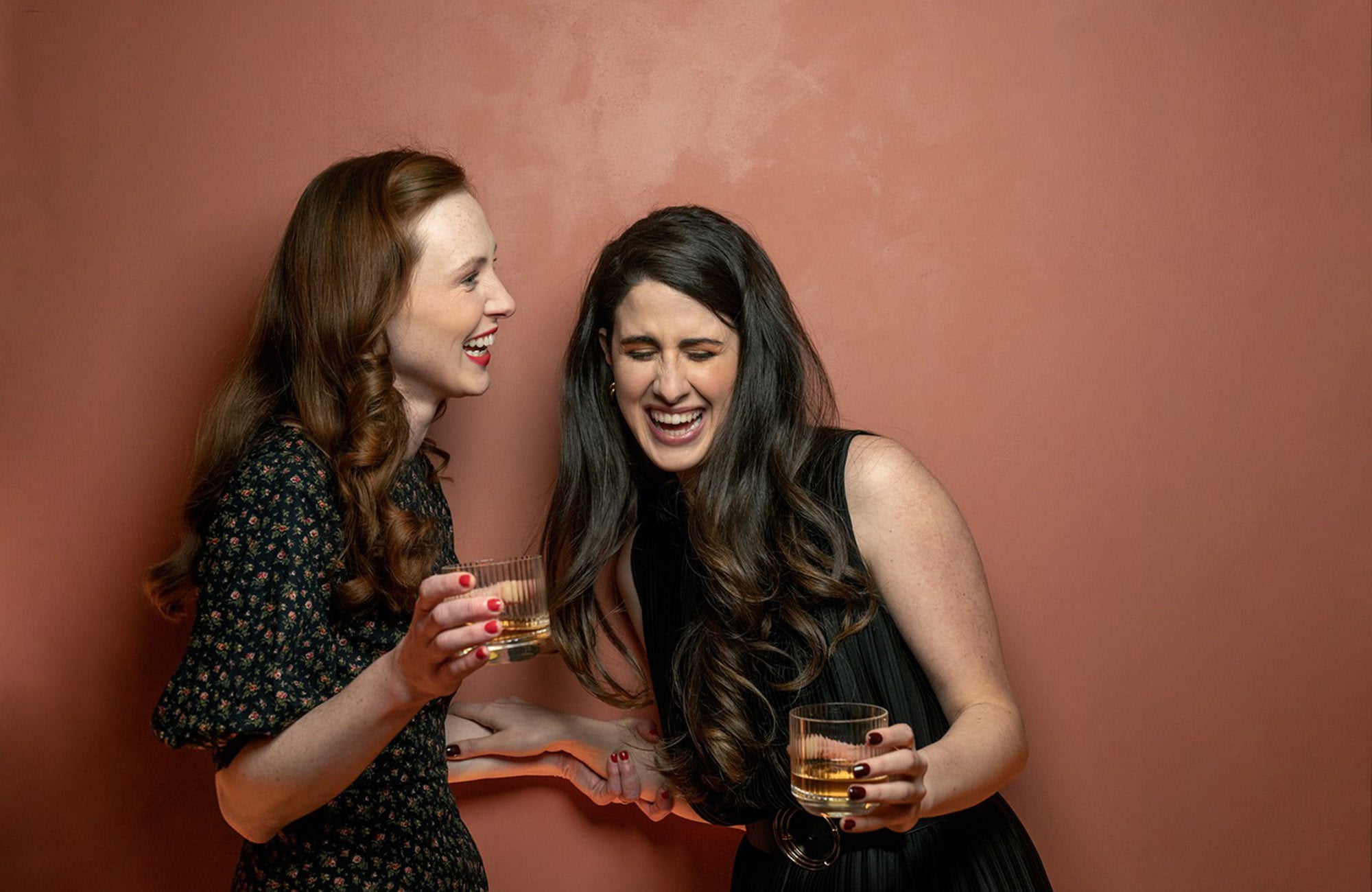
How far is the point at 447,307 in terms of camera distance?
1.93m

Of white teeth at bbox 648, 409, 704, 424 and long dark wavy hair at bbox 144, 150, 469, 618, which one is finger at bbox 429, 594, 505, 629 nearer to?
long dark wavy hair at bbox 144, 150, 469, 618

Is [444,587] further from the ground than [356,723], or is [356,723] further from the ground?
[444,587]

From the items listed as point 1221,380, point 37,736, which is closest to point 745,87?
point 1221,380

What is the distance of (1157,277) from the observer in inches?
98.7

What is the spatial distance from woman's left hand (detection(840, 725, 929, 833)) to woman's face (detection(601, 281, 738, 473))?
0.71 m

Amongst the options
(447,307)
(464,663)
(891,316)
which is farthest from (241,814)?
(891,316)

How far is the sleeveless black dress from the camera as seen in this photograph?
6.18 feet

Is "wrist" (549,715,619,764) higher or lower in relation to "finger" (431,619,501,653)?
lower

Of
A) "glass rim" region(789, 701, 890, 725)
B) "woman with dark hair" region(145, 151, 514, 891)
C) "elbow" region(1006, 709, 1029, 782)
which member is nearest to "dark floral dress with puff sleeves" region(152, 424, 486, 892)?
"woman with dark hair" region(145, 151, 514, 891)

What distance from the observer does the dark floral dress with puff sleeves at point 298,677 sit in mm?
1590

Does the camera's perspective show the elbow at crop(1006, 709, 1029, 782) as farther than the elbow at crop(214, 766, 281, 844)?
Yes

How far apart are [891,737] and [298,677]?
83 cm

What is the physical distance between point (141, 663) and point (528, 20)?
5.21 feet

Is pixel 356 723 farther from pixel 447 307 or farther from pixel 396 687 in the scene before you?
pixel 447 307
